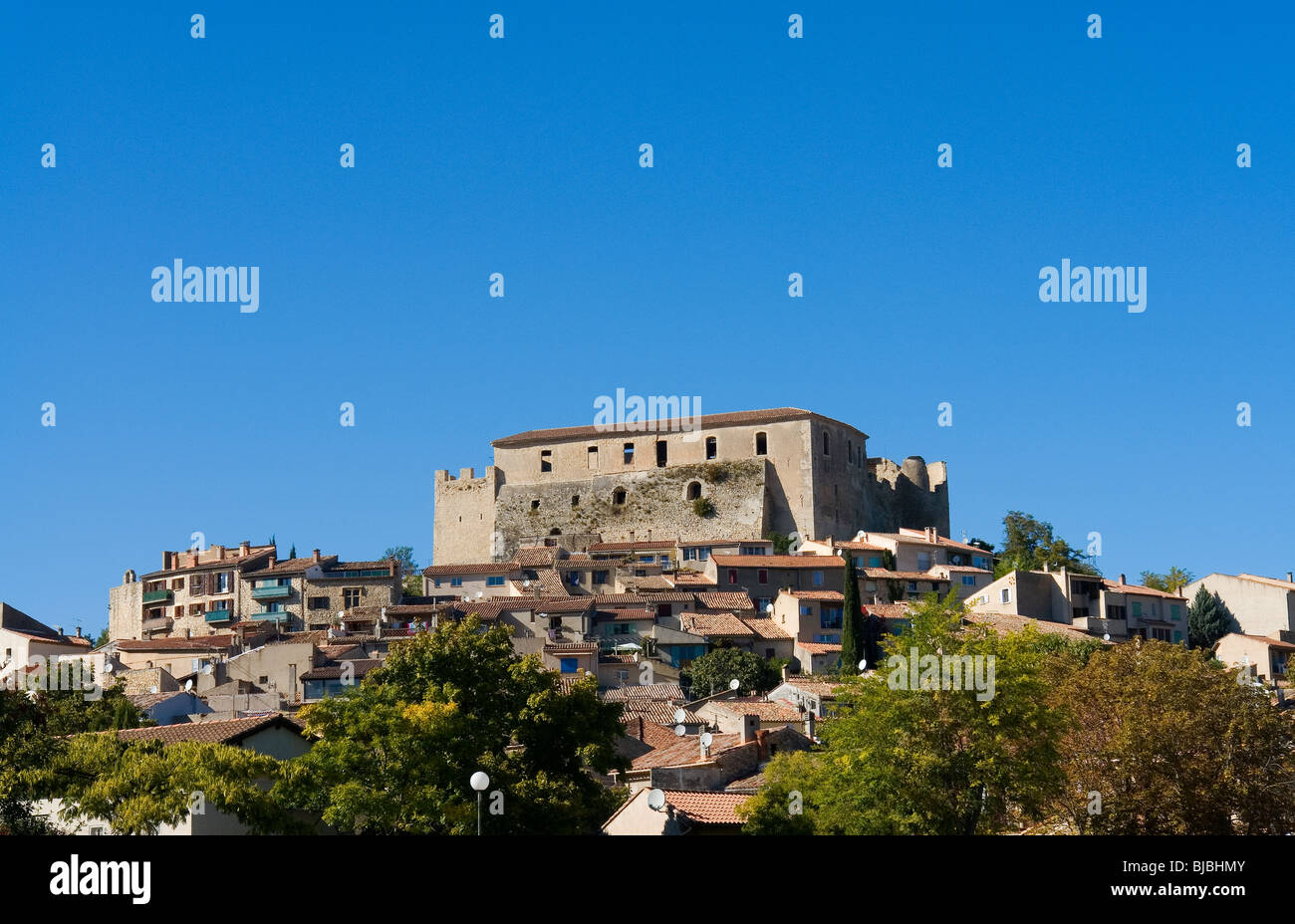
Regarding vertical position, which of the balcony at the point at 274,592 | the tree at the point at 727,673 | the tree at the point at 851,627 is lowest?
the tree at the point at 727,673

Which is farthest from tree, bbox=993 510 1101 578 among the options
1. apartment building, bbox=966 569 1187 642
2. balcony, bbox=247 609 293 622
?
balcony, bbox=247 609 293 622

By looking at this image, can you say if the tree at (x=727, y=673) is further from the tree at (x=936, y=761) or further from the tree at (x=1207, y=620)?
the tree at (x=936, y=761)

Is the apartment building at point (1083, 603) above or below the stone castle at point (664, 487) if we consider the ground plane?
below

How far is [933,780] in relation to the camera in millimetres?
34250

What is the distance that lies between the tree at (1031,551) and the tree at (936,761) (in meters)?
51.1

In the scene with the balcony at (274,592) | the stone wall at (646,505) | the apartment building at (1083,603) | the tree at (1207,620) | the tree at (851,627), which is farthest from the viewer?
the stone wall at (646,505)

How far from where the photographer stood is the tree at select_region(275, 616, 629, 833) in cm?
3256

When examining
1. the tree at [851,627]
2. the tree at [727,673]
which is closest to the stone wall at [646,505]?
the tree at [851,627]

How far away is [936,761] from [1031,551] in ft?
235

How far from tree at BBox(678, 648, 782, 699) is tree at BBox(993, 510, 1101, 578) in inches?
868

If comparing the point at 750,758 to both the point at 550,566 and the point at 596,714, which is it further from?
the point at 550,566

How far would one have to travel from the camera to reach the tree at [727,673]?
67.1 metres

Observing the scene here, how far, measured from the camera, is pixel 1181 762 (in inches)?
1371
